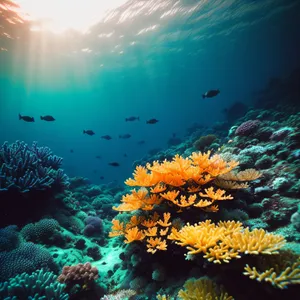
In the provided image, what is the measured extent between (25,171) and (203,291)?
5.94 metres

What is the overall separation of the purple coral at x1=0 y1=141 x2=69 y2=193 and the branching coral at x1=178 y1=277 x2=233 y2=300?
4.97m

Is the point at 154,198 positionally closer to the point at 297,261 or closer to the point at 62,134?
the point at 297,261

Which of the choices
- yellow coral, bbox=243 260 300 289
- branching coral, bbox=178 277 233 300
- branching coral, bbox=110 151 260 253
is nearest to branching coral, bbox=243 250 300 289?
yellow coral, bbox=243 260 300 289

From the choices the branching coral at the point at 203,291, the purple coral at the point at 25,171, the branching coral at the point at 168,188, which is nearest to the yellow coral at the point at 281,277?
the branching coral at the point at 203,291

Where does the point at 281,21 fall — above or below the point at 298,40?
below

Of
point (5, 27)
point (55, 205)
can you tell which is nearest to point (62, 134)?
point (5, 27)

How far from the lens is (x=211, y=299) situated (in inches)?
76.4

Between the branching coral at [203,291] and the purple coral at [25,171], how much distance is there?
4.97m

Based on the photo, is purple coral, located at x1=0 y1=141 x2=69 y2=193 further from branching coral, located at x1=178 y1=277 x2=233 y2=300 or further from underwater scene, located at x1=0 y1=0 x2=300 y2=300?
branching coral, located at x1=178 y1=277 x2=233 y2=300

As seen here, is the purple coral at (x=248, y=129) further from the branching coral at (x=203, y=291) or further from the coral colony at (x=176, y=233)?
the branching coral at (x=203, y=291)

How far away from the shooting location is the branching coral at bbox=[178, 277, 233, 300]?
196 cm

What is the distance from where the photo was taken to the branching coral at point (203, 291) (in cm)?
196

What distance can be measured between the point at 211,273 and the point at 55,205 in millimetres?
5545

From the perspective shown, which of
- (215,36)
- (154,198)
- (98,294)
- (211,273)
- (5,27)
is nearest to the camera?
(211,273)
